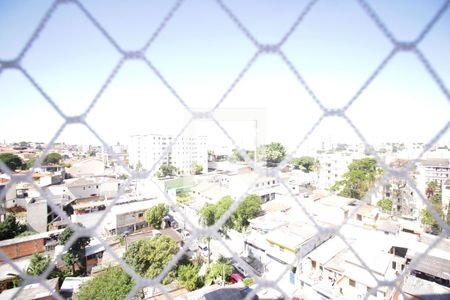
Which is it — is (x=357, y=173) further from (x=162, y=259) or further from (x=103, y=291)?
(x=103, y=291)

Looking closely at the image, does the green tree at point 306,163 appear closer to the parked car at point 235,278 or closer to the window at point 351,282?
the parked car at point 235,278

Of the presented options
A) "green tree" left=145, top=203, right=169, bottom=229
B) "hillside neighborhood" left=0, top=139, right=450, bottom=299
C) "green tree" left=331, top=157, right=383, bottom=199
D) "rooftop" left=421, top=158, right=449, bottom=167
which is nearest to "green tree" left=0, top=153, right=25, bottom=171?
"hillside neighborhood" left=0, top=139, right=450, bottom=299

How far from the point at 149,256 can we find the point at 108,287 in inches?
30.1

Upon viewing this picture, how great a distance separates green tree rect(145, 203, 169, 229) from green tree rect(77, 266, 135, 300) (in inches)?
107

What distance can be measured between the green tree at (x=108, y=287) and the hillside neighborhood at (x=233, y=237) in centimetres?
1

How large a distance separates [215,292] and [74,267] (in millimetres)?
2764

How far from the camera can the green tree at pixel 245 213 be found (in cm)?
548

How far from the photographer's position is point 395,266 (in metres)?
3.82

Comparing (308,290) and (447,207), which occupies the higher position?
(447,207)

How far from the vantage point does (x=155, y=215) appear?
5.89m

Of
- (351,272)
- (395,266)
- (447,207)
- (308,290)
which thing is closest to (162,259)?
(308,290)

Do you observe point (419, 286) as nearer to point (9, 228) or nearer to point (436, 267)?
point (436, 267)

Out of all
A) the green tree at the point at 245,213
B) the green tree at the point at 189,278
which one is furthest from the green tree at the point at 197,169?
the green tree at the point at 189,278

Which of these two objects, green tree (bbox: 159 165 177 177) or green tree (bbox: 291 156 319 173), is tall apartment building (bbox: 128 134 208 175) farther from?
green tree (bbox: 291 156 319 173)
